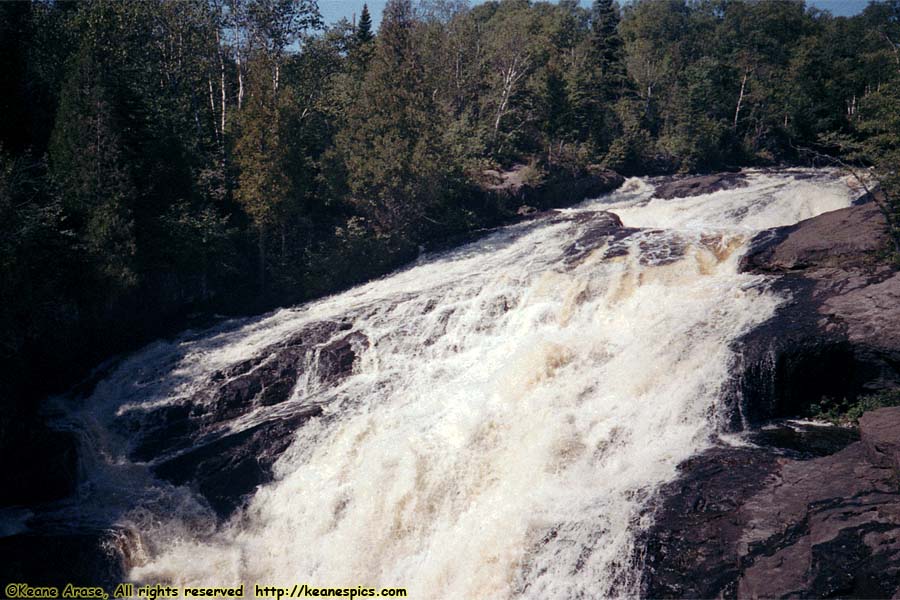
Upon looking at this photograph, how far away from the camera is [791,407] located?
13.9 meters

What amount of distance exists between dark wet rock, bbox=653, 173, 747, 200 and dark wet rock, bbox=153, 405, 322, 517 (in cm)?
2039

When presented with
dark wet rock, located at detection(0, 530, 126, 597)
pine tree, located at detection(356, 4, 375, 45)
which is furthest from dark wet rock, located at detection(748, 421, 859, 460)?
pine tree, located at detection(356, 4, 375, 45)

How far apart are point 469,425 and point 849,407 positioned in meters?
8.23

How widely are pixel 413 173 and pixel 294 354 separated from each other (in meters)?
10.6

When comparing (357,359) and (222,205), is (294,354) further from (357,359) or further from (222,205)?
(222,205)

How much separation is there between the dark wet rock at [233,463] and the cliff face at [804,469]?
29.7 feet

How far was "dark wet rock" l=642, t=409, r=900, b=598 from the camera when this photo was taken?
30.5 feet

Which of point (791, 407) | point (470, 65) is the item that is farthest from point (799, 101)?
point (791, 407)

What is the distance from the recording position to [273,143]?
2339cm

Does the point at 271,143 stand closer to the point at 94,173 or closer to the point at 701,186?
the point at 94,173

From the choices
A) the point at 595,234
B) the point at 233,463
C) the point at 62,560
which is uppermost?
the point at 595,234

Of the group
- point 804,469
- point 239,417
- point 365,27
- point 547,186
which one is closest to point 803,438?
point 804,469

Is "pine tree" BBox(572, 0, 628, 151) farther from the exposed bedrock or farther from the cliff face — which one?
the exposed bedrock

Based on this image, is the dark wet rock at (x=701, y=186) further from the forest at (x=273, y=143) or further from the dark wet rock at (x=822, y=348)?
the dark wet rock at (x=822, y=348)
